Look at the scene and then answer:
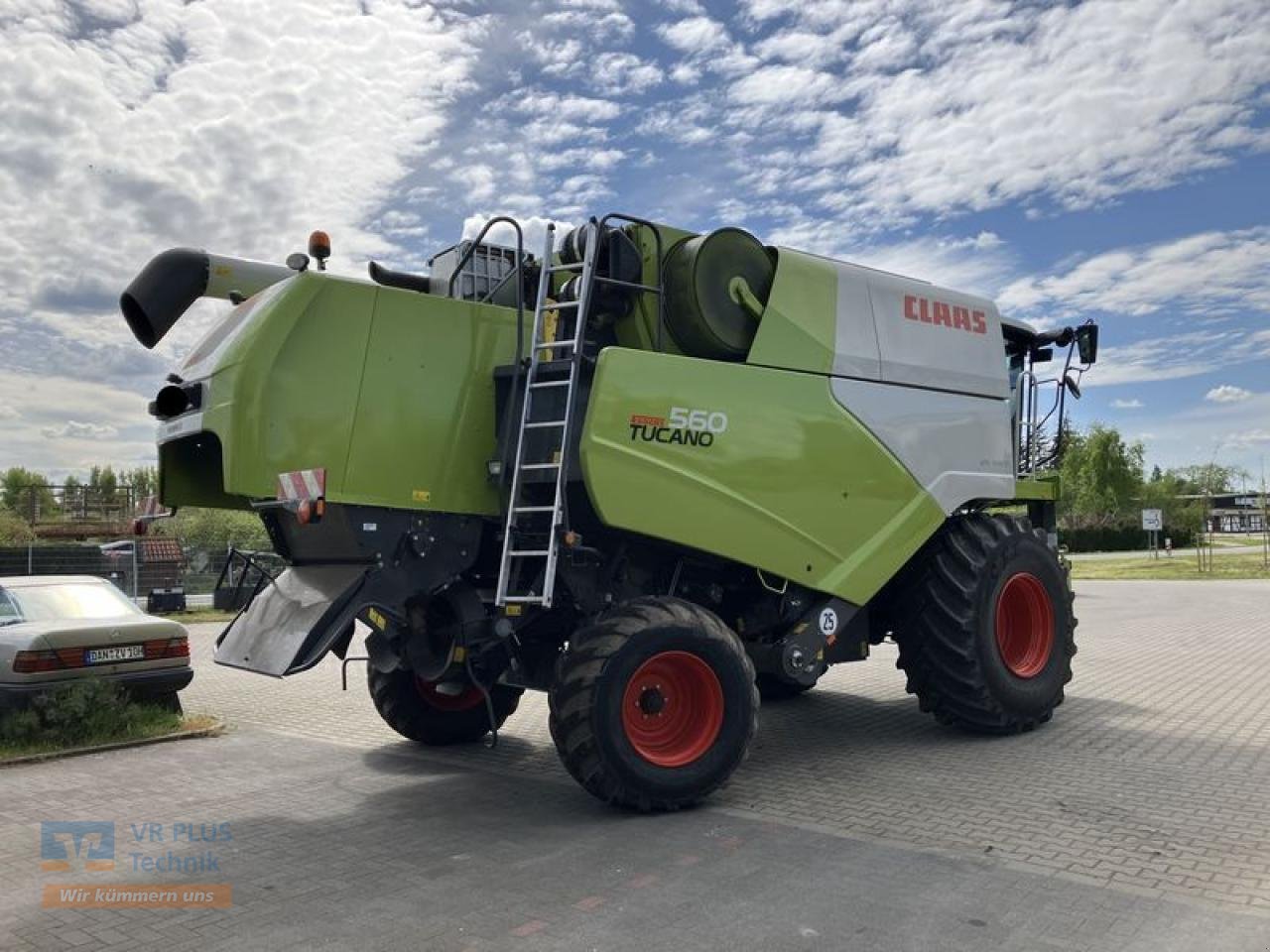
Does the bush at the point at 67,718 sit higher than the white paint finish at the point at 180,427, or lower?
lower

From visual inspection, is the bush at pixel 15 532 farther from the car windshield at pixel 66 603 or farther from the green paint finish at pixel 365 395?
the green paint finish at pixel 365 395

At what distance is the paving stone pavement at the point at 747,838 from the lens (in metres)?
4.21

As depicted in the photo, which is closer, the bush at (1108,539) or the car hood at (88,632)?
the car hood at (88,632)

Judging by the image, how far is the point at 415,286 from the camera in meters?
7.38

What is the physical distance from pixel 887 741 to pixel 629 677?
3.09 metres

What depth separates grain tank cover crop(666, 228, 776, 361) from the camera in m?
6.61

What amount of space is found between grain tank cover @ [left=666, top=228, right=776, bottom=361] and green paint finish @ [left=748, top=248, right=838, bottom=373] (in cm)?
12

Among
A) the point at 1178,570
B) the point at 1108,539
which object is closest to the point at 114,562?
the point at 1178,570

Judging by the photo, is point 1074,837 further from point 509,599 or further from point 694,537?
point 509,599

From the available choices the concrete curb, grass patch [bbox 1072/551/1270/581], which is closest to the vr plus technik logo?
the concrete curb

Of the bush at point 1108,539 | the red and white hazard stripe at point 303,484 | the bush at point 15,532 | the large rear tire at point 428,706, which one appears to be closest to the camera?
the red and white hazard stripe at point 303,484

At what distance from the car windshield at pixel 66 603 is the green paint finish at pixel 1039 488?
7.93 metres

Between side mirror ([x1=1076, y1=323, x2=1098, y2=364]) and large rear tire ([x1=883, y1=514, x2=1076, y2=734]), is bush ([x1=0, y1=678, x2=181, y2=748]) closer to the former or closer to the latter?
large rear tire ([x1=883, y1=514, x2=1076, y2=734])

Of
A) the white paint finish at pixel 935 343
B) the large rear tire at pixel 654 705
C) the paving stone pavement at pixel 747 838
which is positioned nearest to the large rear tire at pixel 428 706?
the paving stone pavement at pixel 747 838
